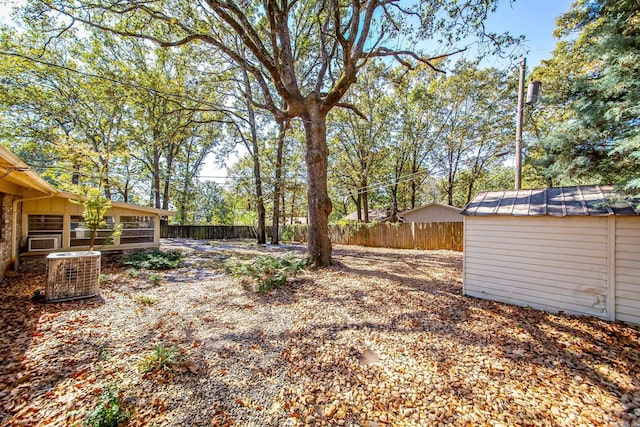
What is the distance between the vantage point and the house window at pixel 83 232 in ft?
25.2

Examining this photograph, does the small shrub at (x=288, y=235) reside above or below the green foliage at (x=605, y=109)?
below

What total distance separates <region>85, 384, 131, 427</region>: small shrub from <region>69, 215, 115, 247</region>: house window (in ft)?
24.9

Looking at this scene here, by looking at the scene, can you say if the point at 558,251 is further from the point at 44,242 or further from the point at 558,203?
the point at 44,242

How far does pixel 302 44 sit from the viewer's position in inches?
387

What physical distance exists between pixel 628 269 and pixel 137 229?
12.4 meters

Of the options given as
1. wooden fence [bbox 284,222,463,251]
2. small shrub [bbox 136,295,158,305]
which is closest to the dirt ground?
small shrub [bbox 136,295,158,305]

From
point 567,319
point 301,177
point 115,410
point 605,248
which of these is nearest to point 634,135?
point 605,248

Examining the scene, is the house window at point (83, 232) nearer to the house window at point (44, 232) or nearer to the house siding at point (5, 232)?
the house window at point (44, 232)

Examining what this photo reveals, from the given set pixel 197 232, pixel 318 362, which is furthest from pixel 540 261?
pixel 197 232

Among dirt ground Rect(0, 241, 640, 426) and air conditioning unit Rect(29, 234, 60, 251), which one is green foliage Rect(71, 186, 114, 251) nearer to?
air conditioning unit Rect(29, 234, 60, 251)

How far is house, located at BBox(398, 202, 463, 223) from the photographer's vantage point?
16391 mm

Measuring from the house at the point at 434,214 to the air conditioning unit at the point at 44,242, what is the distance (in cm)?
1839

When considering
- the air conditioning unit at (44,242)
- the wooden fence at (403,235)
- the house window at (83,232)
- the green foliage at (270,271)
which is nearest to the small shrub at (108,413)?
the green foliage at (270,271)

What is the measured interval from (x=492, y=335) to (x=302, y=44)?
11114 millimetres
